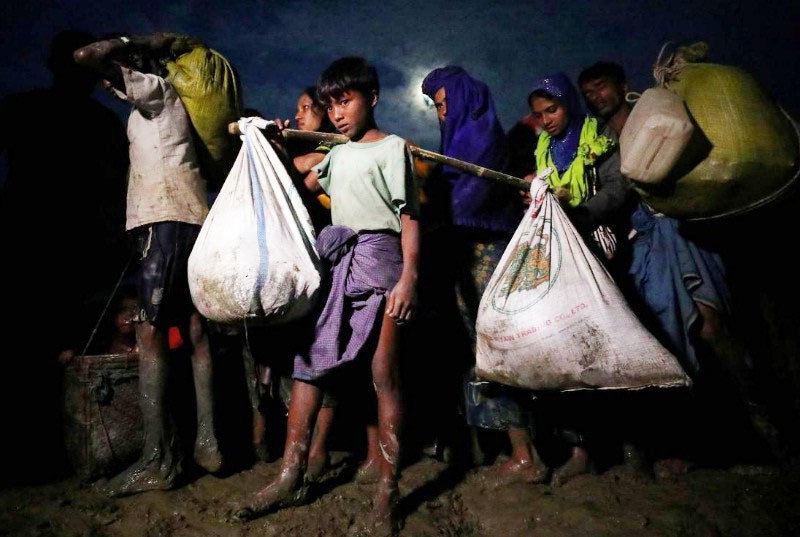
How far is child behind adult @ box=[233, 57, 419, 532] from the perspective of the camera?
1.87 metres

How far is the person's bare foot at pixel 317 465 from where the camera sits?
87.3 inches

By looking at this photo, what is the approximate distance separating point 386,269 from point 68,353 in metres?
1.82

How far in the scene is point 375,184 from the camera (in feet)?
6.47

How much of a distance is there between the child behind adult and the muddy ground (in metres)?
0.18

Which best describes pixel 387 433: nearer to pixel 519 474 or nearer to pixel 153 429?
pixel 519 474

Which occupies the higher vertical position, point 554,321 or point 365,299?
point 365,299

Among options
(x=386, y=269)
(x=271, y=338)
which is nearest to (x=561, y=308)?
(x=386, y=269)

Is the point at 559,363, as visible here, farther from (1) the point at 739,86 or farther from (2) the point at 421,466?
(1) the point at 739,86

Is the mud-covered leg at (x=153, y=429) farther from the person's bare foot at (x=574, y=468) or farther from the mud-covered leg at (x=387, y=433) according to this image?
the person's bare foot at (x=574, y=468)

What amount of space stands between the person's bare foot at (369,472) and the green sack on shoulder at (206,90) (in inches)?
71.6

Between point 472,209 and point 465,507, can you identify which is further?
point 472,209

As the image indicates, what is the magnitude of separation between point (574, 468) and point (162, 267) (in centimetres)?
237

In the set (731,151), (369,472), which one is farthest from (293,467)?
(731,151)

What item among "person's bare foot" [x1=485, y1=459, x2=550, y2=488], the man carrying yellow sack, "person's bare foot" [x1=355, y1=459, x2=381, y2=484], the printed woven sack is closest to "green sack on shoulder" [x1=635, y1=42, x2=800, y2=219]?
the printed woven sack
